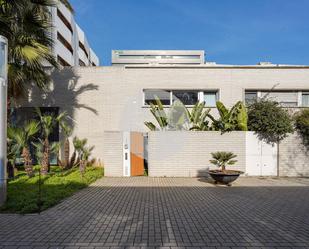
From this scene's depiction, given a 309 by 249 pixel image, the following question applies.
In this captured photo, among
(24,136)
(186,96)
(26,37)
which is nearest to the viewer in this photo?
(26,37)

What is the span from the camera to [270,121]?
45.4 ft

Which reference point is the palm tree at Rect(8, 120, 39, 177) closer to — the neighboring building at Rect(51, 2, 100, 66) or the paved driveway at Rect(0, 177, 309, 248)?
the paved driveway at Rect(0, 177, 309, 248)

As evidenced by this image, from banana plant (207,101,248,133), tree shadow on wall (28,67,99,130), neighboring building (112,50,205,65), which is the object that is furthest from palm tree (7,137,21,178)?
neighboring building (112,50,205,65)

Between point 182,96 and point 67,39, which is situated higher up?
point 67,39

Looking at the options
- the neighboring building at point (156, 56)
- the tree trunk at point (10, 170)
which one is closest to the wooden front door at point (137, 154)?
the tree trunk at point (10, 170)

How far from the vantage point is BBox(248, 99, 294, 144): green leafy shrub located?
1386cm

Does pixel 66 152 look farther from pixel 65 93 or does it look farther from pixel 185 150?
pixel 185 150

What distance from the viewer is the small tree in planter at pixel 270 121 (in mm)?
13867

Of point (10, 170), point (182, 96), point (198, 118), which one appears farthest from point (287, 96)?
point (10, 170)

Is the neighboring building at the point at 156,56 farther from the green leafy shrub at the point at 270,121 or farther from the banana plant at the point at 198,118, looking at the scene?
the green leafy shrub at the point at 270,121

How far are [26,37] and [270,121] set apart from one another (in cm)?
1161

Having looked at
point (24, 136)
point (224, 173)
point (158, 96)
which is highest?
point (158, 96)

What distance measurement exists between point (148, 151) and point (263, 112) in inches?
237

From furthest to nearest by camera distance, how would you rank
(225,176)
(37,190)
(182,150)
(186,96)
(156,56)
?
(156,56)
(186,96)
(182,150)
(225,176)
(37,190)
